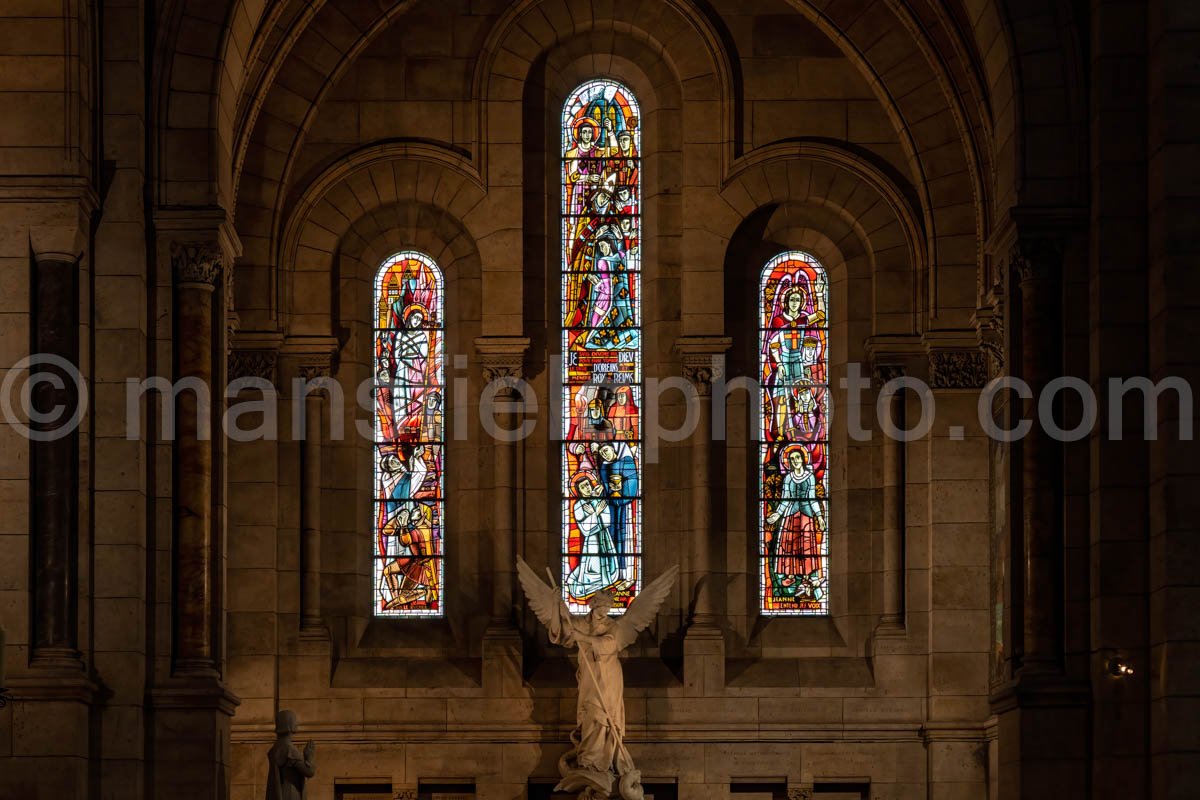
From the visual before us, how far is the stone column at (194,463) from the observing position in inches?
793

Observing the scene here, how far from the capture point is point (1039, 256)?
20.0 meters

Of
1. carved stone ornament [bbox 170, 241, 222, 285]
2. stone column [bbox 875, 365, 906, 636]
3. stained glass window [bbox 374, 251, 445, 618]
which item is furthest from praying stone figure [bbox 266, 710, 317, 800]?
stone column [bbox 875, 365, 906, 636]

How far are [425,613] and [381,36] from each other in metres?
7.05

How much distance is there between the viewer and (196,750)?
1969 cm

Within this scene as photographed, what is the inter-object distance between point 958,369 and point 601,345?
4.45 metres

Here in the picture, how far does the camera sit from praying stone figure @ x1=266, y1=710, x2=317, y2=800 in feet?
67.8

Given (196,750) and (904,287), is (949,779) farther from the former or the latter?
(196,750)

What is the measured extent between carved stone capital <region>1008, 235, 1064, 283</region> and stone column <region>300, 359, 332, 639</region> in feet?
34.5

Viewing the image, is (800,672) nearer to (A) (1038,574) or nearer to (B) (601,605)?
(B) (601,605)

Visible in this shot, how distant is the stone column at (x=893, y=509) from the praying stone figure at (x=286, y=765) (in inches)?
347

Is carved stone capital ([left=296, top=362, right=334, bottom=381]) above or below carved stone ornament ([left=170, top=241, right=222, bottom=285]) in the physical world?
below

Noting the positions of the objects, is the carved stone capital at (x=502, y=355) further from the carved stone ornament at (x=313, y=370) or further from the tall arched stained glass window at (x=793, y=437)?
the tall arched stained glass window at (x=793, y=437)

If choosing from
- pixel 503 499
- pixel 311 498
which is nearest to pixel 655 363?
pixel 503 499

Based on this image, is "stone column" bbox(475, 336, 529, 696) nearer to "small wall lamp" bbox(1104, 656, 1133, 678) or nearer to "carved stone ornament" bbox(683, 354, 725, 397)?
"carved stone ornament" bbox(683, 354, 725, 397)
